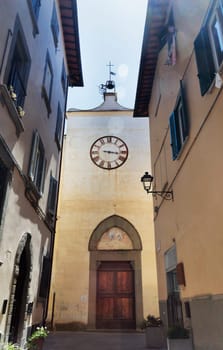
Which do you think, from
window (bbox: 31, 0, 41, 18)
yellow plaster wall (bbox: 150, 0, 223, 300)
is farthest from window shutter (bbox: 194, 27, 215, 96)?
window (bbox: 31, 0, 41, 18)

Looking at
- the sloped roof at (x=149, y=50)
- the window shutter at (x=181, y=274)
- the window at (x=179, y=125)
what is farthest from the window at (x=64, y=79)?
the window shutter at (x=181, y=274)

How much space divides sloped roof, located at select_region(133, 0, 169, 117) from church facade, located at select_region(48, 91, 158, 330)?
386 cm

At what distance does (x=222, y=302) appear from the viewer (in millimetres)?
3480

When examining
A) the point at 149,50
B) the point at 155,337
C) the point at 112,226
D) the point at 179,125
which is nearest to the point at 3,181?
the point at 179,125

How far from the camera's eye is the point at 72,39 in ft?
32.2

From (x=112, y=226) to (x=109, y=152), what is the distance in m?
3.82

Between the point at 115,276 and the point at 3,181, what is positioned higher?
the point at 3,181

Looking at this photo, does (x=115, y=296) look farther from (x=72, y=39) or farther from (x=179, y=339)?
(x=72, y=39)

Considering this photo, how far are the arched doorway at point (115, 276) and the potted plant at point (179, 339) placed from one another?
6758 millimetres

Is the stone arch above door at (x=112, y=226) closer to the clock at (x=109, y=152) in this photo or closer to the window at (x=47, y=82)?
the clock at (x=109, y=152)

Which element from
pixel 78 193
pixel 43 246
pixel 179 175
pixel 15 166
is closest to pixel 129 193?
pixel 78 193

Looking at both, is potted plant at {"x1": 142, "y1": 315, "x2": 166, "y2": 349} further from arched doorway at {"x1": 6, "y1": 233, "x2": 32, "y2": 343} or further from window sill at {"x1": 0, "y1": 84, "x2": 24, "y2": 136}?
window sill at {"x1": 0, "y1": 84, "x2": 24, "y2": 136}

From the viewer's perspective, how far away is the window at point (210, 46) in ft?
12.6

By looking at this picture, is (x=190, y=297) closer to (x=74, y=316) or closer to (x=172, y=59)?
(x=172, y=59)
